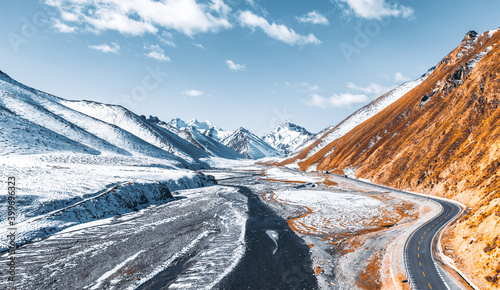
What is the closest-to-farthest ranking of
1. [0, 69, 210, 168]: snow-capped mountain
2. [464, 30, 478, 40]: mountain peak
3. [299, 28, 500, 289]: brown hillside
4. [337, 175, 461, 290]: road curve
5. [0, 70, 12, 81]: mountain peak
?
[337, 175, 461, 290]: road curve → [299, 28, 500, 289]: brown hillside → [0, 69, 210, 168]: snow-capped mountain → [464, 30, 478, 40]: mountain peak → [0, 70, 12, 81]: mountain peak

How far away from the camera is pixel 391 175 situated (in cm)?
8919

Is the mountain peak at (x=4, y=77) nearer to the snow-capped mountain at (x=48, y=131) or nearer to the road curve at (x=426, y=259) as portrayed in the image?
the snow-capped mountain at (x=48, y=131)

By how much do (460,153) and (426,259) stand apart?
49.9 meters

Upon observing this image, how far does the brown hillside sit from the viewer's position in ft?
91.6

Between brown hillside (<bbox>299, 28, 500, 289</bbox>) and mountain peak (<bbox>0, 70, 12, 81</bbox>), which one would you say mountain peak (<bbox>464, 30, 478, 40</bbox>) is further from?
mountain peak (<bbox>0, 70, 12, 81</bbox>)

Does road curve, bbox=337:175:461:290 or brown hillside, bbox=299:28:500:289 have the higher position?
brown hillside, bbox=299:28:500:289

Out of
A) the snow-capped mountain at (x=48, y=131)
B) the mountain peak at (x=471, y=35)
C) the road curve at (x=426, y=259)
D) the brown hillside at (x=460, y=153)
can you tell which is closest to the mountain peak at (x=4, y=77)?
the snow-capped mountain at (x=48, y=131)

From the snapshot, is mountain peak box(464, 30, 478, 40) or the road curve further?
mountain peak box(464, 30, 478, 40)

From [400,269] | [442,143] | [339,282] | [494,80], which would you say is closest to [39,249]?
[339,282]

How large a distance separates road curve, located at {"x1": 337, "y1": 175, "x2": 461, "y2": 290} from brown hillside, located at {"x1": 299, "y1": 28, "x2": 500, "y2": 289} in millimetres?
2617

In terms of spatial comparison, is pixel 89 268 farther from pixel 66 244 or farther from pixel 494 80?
pixel 494 80

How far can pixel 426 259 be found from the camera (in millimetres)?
28359

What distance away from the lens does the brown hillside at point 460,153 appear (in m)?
27.9

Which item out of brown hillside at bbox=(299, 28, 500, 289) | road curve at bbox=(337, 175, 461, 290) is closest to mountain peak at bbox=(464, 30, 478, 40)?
brown hillside at bbox=(299, 28, 500, 289)
